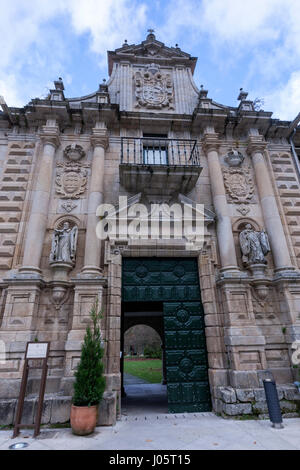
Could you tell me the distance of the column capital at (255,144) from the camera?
9.55 meters

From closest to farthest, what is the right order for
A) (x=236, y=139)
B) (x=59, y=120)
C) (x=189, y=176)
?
1. (x=189, y=176)
2. (x=59, y=120)
3. (x=236, y=139)

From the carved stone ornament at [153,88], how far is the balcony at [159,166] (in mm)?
1976

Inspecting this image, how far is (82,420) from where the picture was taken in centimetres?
504

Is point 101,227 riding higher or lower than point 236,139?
lower

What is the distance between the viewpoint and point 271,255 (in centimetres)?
818

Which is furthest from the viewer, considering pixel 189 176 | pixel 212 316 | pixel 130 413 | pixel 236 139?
pixel 236 139

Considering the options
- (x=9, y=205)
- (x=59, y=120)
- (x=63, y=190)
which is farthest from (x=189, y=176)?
(x=9, y=205)

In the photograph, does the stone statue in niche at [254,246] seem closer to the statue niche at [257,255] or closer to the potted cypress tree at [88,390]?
the statue niche at [257,255]

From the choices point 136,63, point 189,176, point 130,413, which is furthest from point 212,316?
point 136,63

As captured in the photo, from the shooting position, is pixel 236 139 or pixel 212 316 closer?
pixel 212 316

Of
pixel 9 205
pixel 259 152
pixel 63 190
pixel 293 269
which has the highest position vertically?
pixel 259 152

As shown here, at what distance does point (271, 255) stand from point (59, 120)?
9.00 meters

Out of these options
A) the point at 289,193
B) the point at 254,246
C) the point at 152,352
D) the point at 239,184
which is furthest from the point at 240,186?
the point at 152,352
